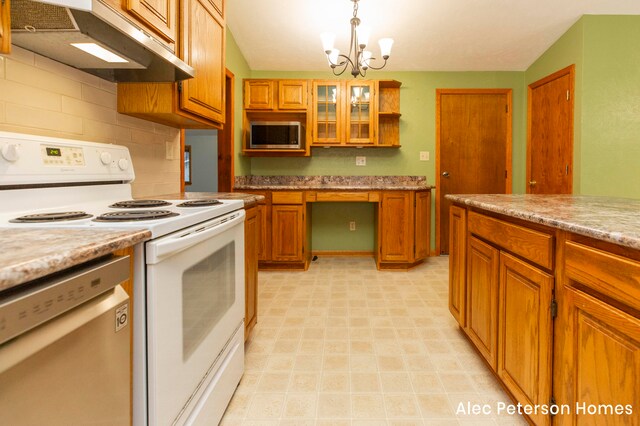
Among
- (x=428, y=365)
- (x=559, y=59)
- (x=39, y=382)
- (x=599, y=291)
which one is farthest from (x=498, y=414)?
(x=559, y=59)

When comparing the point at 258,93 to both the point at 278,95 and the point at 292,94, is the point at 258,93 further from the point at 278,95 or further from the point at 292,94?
the point at 292,94

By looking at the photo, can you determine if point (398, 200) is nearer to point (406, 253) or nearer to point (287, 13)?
point (406, 253)

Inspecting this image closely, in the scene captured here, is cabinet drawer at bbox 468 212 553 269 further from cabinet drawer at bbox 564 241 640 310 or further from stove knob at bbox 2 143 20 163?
stove knob at bbox 2 143 20 163

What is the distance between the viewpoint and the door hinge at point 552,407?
3.49ft

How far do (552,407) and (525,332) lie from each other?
24cm

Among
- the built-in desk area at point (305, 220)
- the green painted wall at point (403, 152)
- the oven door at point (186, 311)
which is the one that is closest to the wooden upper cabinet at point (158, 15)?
the oven door at point (186, 311)

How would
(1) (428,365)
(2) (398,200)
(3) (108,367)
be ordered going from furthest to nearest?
1. (2) (398,200)
2. (1) (428,365)
3. (3) (108,367)

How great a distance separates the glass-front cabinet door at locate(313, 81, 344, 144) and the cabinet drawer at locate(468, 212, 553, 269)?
2.54m

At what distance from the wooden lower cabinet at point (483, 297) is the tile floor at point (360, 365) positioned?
0.17m

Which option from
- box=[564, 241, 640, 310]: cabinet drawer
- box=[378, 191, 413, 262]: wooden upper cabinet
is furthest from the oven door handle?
box=[378, 191, 413, 262]: wooden upper cabinet

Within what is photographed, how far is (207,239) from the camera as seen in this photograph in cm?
113

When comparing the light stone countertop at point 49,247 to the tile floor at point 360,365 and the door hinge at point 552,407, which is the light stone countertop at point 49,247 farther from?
the door hinge at point 552,407

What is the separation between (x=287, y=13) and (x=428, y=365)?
323cm

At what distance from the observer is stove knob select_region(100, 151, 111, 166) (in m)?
1.43
